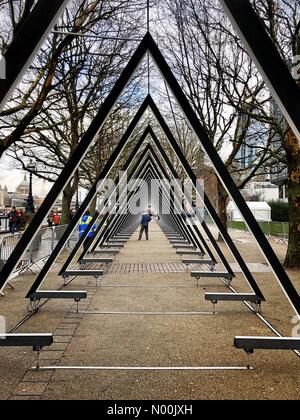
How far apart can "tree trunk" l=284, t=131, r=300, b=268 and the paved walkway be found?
371 cm

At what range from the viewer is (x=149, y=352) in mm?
5441

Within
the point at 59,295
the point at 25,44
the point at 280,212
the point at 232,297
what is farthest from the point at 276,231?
the point at 25,44

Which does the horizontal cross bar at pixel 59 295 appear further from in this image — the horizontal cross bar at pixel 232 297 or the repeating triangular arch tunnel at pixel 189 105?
the horizontal cross bar at pixel 232 297

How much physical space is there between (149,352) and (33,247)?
8569mm

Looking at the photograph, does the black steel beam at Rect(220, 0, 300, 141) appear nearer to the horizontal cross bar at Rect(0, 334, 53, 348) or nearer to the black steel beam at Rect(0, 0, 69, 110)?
the black steel beam at Rect(0, 0, 69, 110)

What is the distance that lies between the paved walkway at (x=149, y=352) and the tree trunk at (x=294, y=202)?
371 cm

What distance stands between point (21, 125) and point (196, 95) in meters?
9.79

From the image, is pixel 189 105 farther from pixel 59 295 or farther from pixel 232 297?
pixel 59 295

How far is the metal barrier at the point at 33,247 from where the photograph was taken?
1088cm

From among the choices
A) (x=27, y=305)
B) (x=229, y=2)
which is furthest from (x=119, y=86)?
(x=27, y=305)

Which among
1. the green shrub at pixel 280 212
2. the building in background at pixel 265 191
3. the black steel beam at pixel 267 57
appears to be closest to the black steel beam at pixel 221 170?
the black steel beam at pixel 267 57

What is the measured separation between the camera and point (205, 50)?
1491cm

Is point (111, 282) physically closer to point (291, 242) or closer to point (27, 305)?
point (27, 305)

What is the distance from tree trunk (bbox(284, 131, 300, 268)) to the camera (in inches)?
503
